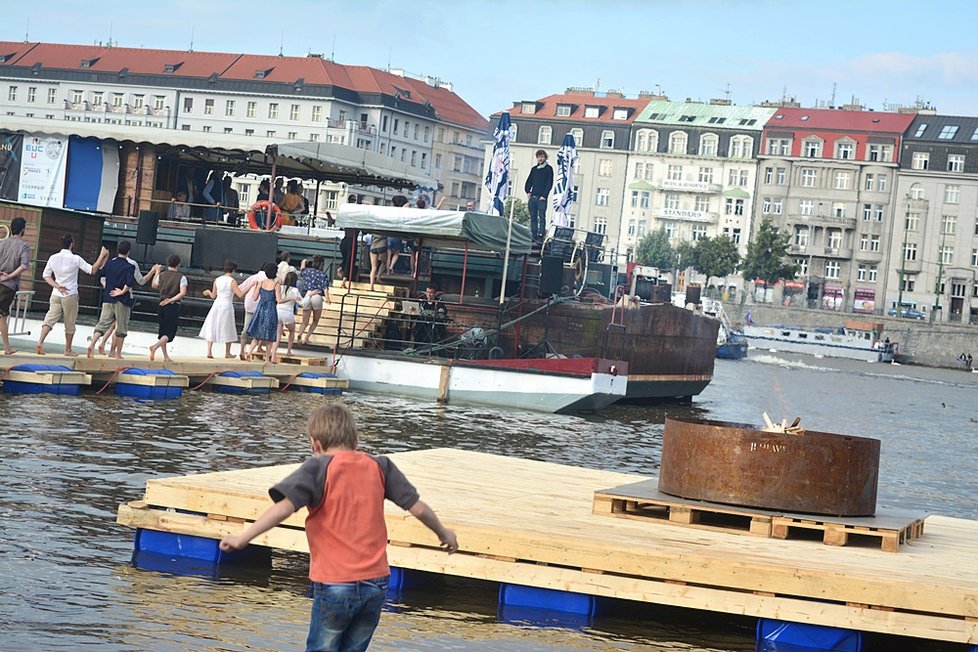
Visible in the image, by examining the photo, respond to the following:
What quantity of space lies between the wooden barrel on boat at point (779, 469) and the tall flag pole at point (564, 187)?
26645mm

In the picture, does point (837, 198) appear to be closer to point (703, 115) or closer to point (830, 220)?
point (830, 220)

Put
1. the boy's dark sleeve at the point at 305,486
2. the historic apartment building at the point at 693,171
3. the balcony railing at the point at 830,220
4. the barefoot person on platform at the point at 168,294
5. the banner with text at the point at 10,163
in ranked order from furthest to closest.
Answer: the historic apartment building at the point at 693,171
the balcony railing at the point at 830,220
the banner with text at the point at 10,163
the barefoot person on platform at the point at 168,294
the boy's dark sleeve at the point at 305,486

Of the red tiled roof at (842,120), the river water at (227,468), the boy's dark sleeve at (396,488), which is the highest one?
the red tiled roof at (842,120)

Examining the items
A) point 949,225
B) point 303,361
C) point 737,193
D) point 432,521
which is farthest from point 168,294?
point 737,193

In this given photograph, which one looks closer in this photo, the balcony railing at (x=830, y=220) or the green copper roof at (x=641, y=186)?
the balcony railing at (x=830, y=220)

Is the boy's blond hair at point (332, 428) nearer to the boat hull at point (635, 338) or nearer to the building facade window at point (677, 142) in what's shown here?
the boat hull at point (635, 338)

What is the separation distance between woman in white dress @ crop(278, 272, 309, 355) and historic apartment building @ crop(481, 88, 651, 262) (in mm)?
99863

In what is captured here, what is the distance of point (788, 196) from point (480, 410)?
98864mm

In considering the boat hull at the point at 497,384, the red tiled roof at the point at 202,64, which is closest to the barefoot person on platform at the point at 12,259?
the boat hull at the point at 497,384

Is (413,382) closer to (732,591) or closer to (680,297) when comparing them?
(732,591)

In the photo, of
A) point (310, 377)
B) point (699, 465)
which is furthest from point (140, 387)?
point (699, 465)

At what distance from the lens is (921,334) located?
10662 centimetres

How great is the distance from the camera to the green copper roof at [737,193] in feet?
406

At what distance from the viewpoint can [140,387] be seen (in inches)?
882
